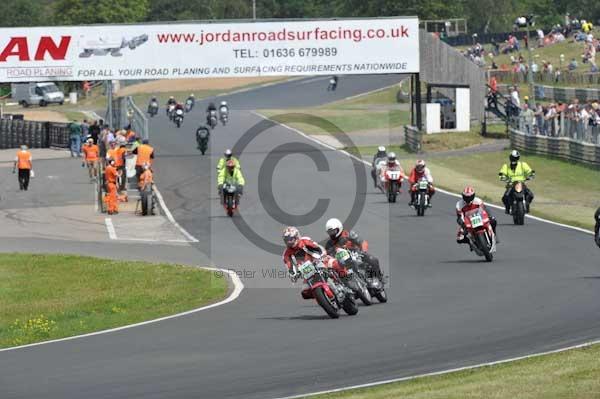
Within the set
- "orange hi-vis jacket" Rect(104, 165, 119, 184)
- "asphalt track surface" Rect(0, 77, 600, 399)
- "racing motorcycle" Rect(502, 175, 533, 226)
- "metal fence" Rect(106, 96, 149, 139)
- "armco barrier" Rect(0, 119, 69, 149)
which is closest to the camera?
"asphalt track surface" Rect(0, 77, 600, 399)

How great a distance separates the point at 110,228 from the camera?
33750mm

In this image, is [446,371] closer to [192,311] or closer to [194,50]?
[192,311]

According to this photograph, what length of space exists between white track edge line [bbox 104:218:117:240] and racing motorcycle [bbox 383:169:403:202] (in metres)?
7.12

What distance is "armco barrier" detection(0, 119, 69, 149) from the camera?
62.2 metres

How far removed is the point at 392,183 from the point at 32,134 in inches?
1248

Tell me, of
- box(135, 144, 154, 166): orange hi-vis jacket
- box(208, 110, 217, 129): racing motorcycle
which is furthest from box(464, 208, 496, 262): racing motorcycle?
box(208, 110, 217, 129): racing motorcycle

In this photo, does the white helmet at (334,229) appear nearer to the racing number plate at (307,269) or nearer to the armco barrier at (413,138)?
the racing number plate at (307,269)

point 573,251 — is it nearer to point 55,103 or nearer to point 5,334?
point 5,334

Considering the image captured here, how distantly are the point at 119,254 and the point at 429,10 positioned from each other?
4067 inches

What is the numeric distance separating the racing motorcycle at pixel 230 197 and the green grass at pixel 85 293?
691cm

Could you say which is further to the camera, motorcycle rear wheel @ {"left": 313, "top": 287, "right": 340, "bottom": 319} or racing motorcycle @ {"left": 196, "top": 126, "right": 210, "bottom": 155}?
racing motorcycle @ {"left": 196, "top": 126, "right": 210, "bottom": 155}

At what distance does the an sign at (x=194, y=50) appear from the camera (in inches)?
2037

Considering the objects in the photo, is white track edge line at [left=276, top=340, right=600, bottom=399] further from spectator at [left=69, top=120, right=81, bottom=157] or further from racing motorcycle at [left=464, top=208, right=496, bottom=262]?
spectator at [left=69, top=120, right=81, bottom=157]

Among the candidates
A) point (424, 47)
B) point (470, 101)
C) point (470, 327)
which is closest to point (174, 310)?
point (470, 327)
